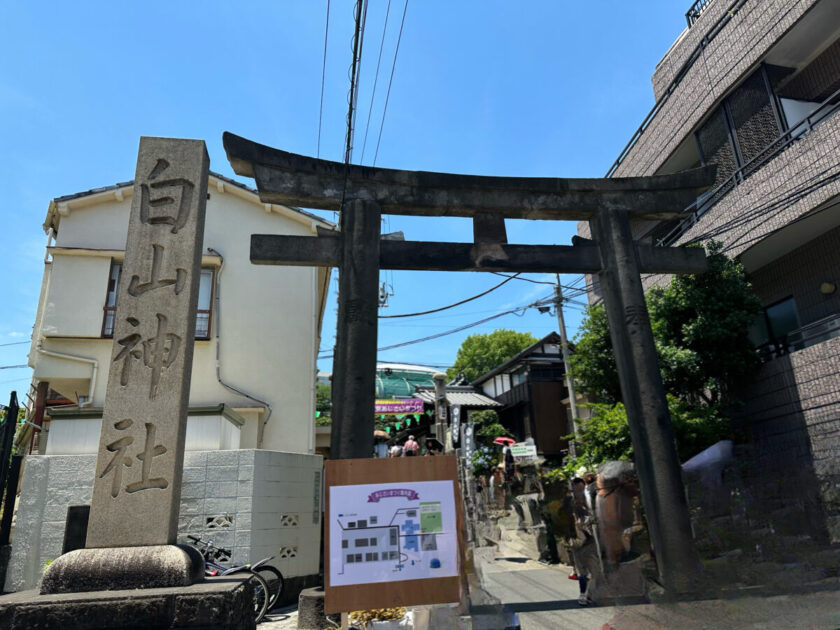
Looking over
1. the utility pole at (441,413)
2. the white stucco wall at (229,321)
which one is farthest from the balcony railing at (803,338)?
the white stucco wall at (229,321)

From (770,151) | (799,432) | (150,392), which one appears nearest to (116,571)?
(150,392)

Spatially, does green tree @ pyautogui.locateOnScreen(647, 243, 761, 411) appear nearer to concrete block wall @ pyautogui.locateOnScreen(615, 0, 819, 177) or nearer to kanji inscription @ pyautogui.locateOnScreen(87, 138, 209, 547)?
concrete block wall @ pyautogui.locateOnScreen(615, 0, 819, 177)

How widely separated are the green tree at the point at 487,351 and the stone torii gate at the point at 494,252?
132 feet

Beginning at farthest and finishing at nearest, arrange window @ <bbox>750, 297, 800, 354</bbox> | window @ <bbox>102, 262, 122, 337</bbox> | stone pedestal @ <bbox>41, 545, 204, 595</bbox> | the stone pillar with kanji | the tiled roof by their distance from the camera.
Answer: the tiled roof < window @ <bbox>102, 262, 122, 337</bbox> < window @ <bbox>750, 297, 800, 354</bbox> < the stone pillar with kanji < stone pedestal @ <bbox>41, 545, 204, 595</bbox>

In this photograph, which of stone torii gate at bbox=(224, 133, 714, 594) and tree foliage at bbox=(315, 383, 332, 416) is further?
tree foliage at bbox=(315, 383, 332, 416)

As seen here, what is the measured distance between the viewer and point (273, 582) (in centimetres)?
973

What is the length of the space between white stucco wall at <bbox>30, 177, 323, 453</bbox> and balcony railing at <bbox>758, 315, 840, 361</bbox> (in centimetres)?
1164

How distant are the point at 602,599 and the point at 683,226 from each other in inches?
461

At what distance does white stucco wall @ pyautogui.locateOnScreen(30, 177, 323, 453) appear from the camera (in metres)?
14.5

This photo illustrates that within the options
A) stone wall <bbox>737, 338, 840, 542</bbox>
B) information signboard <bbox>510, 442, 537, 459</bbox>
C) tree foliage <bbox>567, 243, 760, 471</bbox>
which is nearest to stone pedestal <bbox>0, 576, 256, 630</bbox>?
stone wall <bbox>737, 338, 840, 542</bbox>

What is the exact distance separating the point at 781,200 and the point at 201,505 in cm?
1351

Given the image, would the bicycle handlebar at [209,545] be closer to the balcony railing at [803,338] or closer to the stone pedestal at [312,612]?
the stone pedestal at [312,612]

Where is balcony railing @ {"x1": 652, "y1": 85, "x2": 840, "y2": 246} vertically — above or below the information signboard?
above

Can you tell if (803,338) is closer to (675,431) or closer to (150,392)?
(675,431)
